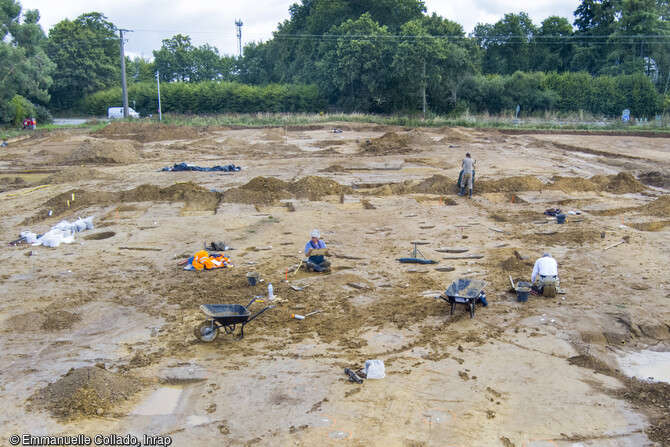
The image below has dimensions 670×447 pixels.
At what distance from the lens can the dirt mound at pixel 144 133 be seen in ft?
129

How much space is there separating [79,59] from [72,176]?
44.7m

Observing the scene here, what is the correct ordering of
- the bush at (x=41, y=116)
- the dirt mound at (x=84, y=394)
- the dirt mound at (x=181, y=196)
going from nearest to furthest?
the dirt mound at (x=84, y=394)
the dirt mound at (x=181, y=196)
the bush at (x=41, y=116)

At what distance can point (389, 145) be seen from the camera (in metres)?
32.6

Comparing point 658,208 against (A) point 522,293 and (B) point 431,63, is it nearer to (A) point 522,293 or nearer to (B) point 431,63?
(A) point 522,293

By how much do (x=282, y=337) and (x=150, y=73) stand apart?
260ft

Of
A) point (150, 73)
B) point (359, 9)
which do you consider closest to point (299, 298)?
point (359, 9)

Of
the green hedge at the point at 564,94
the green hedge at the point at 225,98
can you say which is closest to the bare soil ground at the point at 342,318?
the green hedge at the point at 564,94

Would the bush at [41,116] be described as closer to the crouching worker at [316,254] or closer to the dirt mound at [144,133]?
the dirt mound at [144,133]

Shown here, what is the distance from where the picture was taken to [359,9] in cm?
6234

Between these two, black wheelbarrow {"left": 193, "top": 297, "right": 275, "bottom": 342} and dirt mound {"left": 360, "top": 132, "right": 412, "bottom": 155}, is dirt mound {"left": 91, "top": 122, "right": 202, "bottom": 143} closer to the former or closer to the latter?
dirt mound {"left": 360, "top": 132, "right": 412, "bottom": 155}

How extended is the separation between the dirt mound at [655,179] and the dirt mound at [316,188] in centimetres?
1206

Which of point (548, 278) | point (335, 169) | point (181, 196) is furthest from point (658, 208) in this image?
point (181, 196)

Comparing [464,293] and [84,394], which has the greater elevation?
[464,293]

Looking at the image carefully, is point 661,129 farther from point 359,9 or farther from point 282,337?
point 282,337
